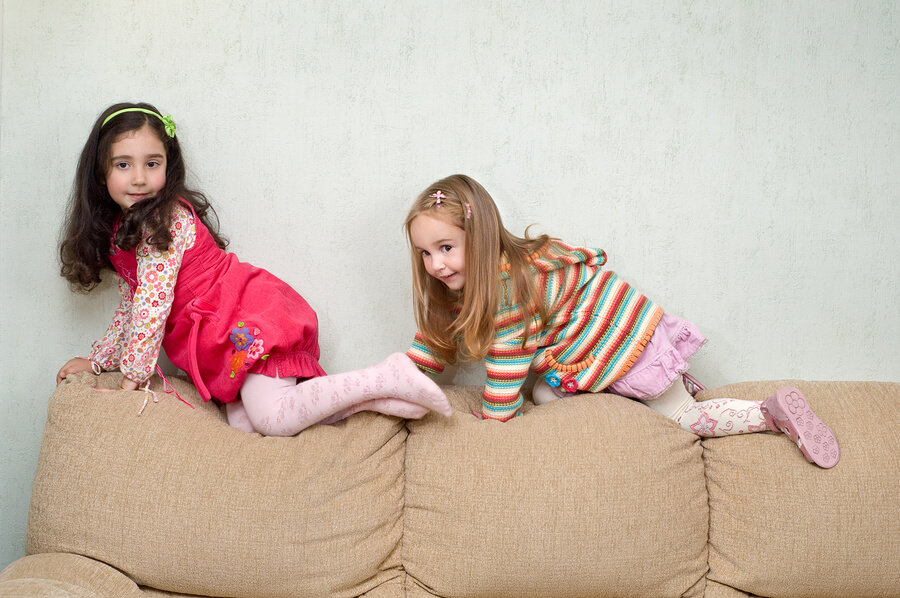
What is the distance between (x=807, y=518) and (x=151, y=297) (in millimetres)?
1600

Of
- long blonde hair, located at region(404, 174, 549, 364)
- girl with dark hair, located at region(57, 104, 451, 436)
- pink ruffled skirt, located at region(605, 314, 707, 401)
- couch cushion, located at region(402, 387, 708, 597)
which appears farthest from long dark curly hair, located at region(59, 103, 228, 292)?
pink ruffled skirt, located at region(605, 314, 707, 401)

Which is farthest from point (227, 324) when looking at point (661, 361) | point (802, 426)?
point (802, 426)

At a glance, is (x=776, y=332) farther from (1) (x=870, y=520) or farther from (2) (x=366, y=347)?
(2) (x=366, y=347)

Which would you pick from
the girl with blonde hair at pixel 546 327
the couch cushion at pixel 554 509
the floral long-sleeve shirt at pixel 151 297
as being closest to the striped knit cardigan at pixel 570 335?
the girl with blonde hair at pixel 546 327

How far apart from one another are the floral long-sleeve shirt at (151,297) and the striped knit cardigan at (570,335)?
639 millimetres

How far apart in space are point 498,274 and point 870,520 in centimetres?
100

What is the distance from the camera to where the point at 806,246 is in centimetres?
180

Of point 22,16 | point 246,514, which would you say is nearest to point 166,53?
Result: point 22,16

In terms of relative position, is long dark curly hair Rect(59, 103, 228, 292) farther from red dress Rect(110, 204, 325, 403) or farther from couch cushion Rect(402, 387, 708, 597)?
couch cushion Rect(402, 387, 708, 597)

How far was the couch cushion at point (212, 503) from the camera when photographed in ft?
4.42

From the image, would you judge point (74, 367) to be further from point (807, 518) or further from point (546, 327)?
point (807, 518)

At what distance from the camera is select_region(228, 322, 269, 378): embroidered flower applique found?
1547mm

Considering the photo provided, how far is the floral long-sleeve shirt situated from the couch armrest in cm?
43

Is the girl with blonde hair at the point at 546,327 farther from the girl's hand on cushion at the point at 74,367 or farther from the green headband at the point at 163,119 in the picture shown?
the girl's hand on cushion at the point at 74,367
